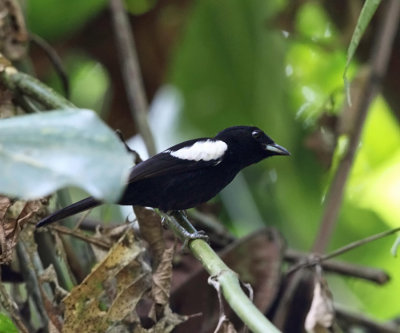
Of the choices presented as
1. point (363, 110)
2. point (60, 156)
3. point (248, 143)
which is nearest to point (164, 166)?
point (248, 143)

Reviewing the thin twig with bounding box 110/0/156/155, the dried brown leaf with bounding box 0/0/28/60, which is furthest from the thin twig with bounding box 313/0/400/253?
the dried brown leaf with bounding box 0/0/28/60

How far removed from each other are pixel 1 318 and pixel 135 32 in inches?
95.3

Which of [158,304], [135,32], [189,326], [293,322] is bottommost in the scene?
[293,322]

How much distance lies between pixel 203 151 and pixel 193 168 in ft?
0.22

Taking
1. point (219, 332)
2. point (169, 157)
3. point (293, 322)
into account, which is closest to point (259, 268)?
point (293, 322)

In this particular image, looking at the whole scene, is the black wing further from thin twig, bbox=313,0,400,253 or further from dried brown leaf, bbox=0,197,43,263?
thin twig, bbox=313,0,400,253

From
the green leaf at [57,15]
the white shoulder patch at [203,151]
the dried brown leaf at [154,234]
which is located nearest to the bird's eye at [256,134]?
the white shoulder patch at [203,151]

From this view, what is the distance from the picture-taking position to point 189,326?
99.7 inches

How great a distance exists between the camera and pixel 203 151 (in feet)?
9.04

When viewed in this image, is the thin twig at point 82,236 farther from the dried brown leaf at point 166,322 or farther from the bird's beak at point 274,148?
the bird's beak at point 274,148

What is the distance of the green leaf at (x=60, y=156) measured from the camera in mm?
1152

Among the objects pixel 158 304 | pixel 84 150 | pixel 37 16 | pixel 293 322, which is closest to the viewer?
pixel 84 150

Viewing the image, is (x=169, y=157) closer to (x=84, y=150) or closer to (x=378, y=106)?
(x=84, y=150)

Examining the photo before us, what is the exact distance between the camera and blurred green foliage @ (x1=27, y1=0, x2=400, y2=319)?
3855mm
